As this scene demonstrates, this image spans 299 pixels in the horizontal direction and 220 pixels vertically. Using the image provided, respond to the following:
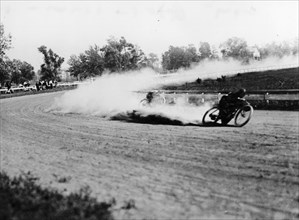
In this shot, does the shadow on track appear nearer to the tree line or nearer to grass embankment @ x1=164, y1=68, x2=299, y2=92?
grass embankment @ x1=164, y1=68, x2=299, y2=92

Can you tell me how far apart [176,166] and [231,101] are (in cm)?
581

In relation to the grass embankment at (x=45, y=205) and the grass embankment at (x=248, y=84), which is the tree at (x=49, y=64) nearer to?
the grass embankment at (x=248, y=84)

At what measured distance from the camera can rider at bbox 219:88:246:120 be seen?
12.7 m

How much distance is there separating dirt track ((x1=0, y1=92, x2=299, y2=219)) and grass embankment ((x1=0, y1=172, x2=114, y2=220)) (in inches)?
11.9

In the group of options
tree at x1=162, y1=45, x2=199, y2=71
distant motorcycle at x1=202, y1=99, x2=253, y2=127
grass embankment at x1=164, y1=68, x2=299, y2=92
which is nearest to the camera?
distant motorcycle at x1=202, y1=99, x2=253, y2=127

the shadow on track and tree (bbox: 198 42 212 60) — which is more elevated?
tree (bbox: 198 42 212 60)

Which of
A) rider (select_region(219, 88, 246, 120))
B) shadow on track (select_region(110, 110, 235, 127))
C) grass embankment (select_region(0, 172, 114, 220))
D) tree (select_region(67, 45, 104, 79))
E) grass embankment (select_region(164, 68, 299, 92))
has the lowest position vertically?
grass embankment (select_region(0, 172, 114, 220))

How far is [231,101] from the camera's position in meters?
12.8

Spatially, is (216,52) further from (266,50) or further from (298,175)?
(298,175)

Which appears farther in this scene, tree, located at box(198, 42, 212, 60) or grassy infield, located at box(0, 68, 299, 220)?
tree, located at box(198, 42, 212, 60)

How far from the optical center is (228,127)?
1262cm

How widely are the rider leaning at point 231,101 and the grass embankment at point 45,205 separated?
7857 mm

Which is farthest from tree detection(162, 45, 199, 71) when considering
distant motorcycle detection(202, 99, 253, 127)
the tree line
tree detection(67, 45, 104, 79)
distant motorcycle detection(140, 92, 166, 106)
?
distant motorcycle detection(202, 99, 253, 127)

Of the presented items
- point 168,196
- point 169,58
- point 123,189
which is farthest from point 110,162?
point 169,58
